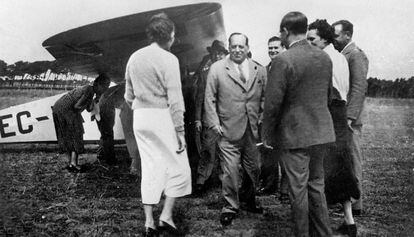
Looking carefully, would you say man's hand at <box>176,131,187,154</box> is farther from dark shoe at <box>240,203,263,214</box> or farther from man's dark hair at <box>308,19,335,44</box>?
man's dark hair at <box>308,19,335,44</box>

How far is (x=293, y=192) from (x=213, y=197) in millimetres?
1970

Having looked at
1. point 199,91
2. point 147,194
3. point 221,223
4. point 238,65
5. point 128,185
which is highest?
point 238,65

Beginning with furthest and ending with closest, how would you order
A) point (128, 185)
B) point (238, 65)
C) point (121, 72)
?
1. point (121, 72)
2. point (128, 185)
3. point (238, 65)

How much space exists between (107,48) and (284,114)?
13.3 feet

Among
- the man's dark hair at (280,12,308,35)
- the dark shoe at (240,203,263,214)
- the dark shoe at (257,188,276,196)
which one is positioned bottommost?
the dark shoe at (257,188,276,196)

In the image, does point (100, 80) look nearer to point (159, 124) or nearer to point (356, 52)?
point (159, 124)

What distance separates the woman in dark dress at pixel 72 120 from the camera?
600cm

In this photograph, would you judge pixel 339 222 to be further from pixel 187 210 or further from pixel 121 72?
pixel 121 72

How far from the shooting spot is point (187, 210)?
4.04 meters

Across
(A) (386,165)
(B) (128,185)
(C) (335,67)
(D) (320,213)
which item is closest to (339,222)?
(D) (320,213)

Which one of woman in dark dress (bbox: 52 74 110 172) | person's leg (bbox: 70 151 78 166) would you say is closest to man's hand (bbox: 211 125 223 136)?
woman in dark dress (bbox: 52 74 110 172)

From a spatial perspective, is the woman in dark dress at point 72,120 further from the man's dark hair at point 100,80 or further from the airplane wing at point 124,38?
the airplane wing at point 124,38

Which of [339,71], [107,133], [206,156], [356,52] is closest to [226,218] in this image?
[206,156]

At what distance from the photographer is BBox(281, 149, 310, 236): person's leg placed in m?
2.71
